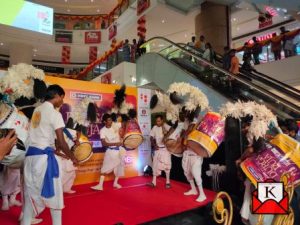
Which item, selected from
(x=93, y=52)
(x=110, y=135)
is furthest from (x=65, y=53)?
(x=110, y=135)

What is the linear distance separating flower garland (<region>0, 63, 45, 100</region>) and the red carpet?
163 cm

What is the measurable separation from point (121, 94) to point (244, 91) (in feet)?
8.53

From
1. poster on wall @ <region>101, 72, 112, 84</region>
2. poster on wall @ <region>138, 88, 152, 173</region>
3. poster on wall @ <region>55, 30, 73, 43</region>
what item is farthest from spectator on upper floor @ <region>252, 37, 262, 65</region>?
poster on wall @ <region>55, 30, 73, 43</region>

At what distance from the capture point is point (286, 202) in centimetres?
204

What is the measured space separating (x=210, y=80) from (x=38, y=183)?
5.26m

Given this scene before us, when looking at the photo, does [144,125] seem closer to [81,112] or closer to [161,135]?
[161,135]

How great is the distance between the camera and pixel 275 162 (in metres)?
2.52

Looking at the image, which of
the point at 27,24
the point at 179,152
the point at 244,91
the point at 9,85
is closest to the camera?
the point at 9,85

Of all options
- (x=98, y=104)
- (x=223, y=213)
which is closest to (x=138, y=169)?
(x=98, y=104)

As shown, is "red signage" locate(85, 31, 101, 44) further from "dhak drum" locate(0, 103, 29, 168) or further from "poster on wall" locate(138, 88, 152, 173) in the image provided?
"dhak drum" locate(0, 103, 29, 168)

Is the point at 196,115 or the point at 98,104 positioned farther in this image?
the point at 98,104

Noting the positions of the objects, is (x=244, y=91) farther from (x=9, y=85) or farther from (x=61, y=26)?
(x=61, y=26)

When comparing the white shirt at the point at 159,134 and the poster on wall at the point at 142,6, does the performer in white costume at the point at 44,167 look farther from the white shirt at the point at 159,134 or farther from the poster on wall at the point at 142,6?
the poster on wall at the point at 142,6

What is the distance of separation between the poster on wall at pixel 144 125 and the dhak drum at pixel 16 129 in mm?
3962
